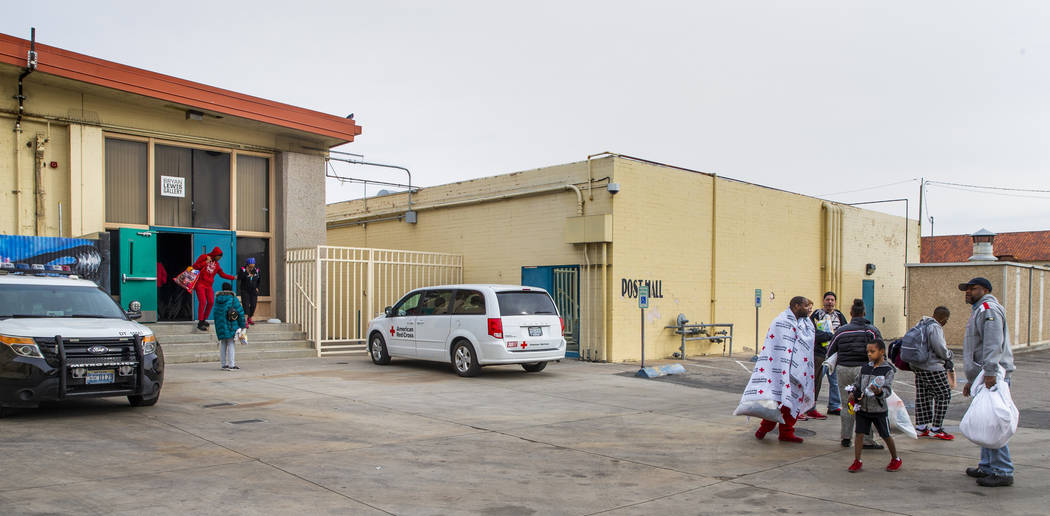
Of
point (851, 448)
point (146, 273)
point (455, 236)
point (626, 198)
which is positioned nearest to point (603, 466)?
point (851, 448)

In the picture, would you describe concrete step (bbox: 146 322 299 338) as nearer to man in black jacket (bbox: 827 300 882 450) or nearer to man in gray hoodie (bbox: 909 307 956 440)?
man in black jacket (bbox: 827 300 882 450)

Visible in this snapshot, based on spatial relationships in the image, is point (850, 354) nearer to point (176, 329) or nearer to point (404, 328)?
point (404, 328)

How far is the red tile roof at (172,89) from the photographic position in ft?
47.5

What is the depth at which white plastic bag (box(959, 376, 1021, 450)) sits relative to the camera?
20.6 feet

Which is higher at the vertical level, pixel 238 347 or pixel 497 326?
pixel 497 326

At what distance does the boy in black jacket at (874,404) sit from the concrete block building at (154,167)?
46.2 feet

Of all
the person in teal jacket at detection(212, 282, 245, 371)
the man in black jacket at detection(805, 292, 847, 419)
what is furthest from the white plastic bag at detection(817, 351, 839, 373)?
the person in teal jacket at detection(212, 282, 245, 371)

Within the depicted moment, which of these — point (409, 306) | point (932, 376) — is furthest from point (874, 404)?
point (409, 306)

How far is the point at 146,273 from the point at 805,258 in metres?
18.5

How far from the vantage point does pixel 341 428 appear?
8.76 meters

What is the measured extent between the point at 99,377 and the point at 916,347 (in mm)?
9312

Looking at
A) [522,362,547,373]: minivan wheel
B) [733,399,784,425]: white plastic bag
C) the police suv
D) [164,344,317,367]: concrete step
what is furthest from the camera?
[164,344,317,367]: concrete step

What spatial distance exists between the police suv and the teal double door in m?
5.36

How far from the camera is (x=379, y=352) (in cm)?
1582
